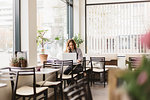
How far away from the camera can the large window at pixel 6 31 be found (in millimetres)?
4082

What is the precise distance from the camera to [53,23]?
21.3 ft

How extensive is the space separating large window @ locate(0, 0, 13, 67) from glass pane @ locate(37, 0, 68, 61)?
1201mm

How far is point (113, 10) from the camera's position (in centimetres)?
844

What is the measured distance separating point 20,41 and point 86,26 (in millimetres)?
4606

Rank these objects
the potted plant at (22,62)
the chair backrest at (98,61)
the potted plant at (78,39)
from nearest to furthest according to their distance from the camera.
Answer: the potted plant at (22,62), the chair backrest at (98,61), the potted plant at (78,39)

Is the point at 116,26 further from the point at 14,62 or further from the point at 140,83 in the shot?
the point at 140,83

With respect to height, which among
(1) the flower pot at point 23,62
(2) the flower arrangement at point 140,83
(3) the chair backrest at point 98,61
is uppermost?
(2) the flower arrangement at point 140,83

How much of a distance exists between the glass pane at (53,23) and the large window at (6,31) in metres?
1.20

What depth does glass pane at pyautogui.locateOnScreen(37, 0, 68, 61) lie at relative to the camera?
575 cm

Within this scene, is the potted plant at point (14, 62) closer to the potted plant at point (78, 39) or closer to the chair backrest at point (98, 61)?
the chair backrest at point (98, 61)

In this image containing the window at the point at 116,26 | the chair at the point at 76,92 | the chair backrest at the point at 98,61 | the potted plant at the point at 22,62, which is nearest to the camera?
the chair at the point at 76,92

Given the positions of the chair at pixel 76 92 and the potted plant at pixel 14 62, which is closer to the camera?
the chair at pixel 76 92

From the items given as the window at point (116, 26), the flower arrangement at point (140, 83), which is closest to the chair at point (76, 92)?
the flower arrangement at point (140, 83)

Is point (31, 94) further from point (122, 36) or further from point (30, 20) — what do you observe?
point (122, 36)
